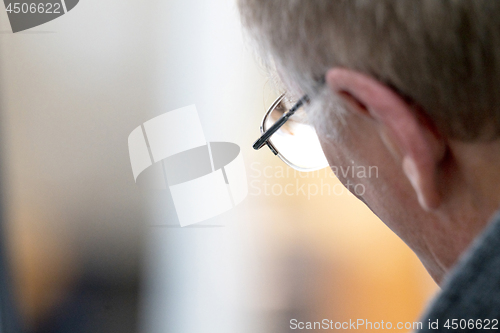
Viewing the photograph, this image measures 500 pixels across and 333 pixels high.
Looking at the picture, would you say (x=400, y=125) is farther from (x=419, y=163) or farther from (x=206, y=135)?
(x=206, y=135)

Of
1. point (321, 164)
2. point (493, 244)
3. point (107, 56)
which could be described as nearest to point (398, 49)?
point (493, 244)

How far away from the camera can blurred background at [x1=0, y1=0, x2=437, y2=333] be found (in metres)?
1.04

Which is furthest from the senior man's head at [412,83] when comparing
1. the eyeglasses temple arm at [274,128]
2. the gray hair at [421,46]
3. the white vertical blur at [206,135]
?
the white vertical blur at [206,135]

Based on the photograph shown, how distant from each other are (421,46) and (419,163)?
0.10m

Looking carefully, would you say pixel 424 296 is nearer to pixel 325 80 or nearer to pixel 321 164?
pixel 321 164

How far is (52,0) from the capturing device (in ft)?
3.52

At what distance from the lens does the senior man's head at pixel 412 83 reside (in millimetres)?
290

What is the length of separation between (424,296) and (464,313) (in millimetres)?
1104

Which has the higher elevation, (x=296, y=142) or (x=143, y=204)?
(x=296, y=142)

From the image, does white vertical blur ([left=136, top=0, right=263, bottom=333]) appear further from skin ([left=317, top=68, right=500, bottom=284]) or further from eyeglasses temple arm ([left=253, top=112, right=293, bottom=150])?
skin ([left=317, top=68, right=500, bottom=284])

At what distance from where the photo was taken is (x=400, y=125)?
315 mm

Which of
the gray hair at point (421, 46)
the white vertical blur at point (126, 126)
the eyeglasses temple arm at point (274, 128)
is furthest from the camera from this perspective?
the white vertical blur at point (126, 126)

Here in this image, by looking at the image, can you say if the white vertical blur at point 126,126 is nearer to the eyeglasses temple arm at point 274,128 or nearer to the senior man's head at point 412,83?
the eyeglasses temple arm at point 274,128

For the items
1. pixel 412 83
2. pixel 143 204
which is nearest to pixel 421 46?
pixel 412 83
